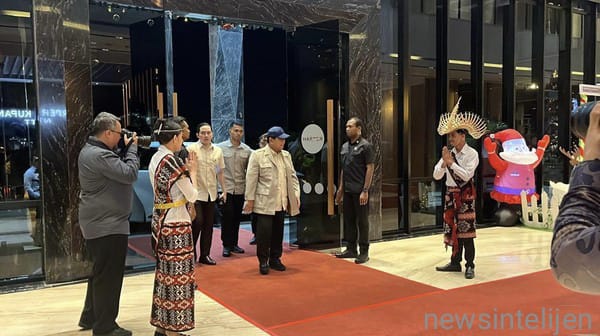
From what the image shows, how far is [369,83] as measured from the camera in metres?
6.36

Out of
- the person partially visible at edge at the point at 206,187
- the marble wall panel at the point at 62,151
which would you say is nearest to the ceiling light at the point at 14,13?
the marble wall panel at the point at 62,151

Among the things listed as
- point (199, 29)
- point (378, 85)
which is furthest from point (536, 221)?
point (199, 29)

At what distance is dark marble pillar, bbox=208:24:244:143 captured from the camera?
28.0ft

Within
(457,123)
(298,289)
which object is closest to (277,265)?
(298,289)

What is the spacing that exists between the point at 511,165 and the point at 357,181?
320 cm

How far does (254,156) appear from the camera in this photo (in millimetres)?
5164

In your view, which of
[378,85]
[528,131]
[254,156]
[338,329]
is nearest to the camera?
[338,329]

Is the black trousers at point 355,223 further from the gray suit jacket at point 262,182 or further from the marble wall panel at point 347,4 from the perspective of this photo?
the marble wall panel at point 347,4

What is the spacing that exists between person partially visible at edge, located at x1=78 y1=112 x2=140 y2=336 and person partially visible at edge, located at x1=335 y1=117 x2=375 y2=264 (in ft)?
9.12

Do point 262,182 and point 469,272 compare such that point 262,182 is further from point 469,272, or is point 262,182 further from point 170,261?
Result: point 469,272

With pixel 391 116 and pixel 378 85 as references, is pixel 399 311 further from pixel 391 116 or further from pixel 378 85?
pixel 391 116

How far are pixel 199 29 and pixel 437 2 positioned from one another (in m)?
3.85

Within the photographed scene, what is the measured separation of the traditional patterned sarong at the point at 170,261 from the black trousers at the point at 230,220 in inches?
105

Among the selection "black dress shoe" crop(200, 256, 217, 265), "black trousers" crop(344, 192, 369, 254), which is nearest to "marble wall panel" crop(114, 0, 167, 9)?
"black dress shoe" crop(200, 256, 217, 265)
